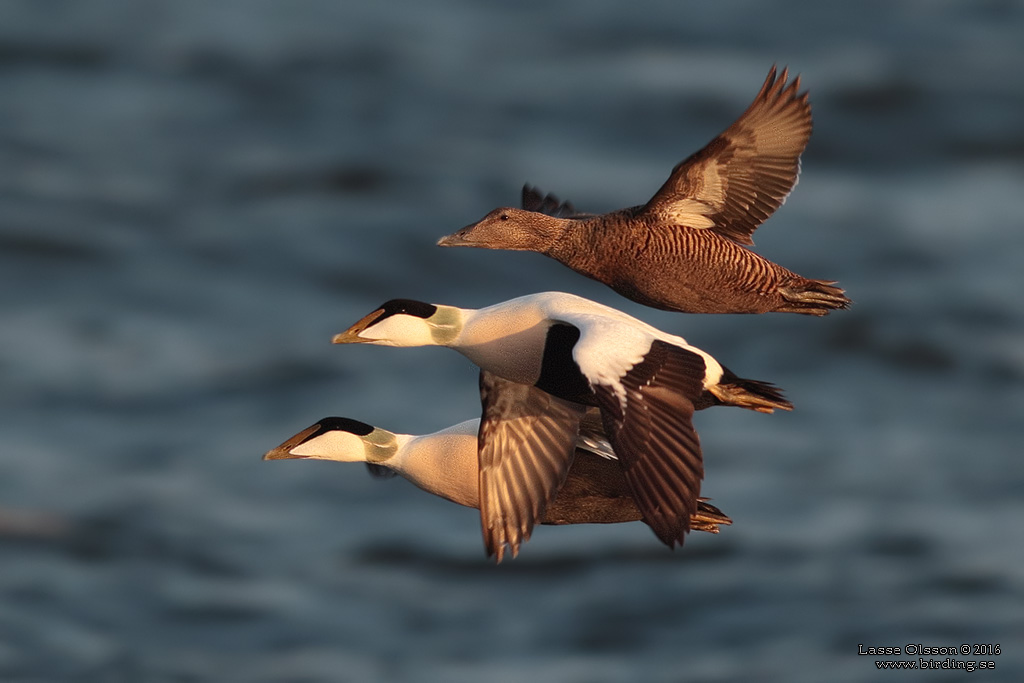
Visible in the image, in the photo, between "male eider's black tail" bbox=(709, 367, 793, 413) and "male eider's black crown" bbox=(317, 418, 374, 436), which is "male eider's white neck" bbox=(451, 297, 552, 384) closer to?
"male eider's black tail" bbox=(709, 367, 793, 413)

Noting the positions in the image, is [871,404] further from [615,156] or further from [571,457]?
[571,457]

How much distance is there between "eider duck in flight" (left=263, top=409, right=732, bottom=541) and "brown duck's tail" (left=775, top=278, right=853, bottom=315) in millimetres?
1464

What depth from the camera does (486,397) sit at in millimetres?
10258

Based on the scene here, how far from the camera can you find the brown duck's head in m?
9.98

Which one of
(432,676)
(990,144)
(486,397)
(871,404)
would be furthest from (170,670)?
(486,397)

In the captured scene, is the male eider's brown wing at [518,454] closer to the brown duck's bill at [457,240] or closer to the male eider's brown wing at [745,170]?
the brown duck's bill at [457,240]

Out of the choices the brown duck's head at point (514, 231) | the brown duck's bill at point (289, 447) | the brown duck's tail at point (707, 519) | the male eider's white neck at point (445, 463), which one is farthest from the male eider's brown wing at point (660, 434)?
the brown duck's bill at point (289, 447)

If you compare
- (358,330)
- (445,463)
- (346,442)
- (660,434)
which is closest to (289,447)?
(346,442)

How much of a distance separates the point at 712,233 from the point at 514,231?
1037 millimetres

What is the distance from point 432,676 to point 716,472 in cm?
770

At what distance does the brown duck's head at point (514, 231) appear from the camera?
9.98 metres

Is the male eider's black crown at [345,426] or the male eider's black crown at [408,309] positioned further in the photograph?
the male eider's black crown at [345,426]

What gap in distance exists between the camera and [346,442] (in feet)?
36.6

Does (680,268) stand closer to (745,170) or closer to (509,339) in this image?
(745,170)
